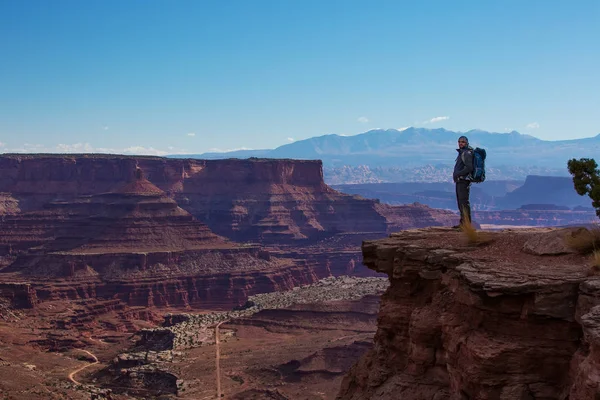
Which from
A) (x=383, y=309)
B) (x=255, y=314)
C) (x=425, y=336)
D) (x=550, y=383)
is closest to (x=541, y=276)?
(x=550, y=383)

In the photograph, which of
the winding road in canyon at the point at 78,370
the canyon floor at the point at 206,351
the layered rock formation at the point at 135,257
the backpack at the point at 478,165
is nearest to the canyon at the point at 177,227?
the layered rock formation at the point at 135,257

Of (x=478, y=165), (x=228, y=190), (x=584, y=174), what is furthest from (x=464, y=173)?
(x=228, y=190)

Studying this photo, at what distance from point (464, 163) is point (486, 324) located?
590cm

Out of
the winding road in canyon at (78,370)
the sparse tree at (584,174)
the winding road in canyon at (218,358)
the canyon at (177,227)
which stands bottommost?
the winding road in canyon at (78,370)

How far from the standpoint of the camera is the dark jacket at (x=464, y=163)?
20.5 metres

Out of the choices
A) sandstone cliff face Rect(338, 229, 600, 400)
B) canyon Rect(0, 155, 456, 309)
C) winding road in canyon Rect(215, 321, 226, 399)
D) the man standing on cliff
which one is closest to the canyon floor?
winding road in canyon Rect(215, 321, 226, 399)

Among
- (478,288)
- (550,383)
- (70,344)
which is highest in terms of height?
(478,288)

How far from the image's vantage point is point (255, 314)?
82625 mm

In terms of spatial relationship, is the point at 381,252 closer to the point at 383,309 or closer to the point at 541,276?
the point at 383,309

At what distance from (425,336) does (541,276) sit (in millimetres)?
3696

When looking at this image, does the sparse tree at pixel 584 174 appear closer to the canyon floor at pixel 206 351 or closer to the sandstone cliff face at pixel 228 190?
the canyon floor at pixel 206 351

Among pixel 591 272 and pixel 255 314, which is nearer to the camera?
pixel 591 272

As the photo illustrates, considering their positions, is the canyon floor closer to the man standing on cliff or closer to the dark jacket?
the man standing on cliff

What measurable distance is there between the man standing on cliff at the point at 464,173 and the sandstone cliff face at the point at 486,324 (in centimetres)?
72
